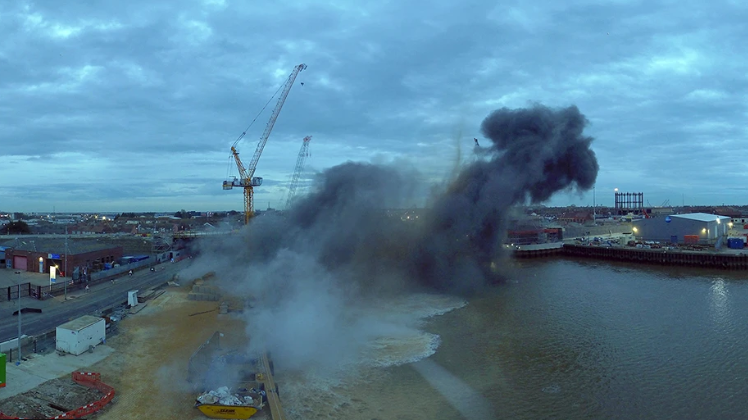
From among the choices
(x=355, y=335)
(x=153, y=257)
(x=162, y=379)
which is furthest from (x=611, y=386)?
(x=153, y=257)

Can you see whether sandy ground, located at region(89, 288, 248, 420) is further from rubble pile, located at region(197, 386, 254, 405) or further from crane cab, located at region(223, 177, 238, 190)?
crane cab, located at region(223, 177, 238, 190)

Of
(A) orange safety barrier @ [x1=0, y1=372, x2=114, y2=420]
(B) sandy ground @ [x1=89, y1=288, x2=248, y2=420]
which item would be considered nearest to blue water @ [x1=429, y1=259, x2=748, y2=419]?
(B) sandy ground @ [x1=89, y1=288, x2=248, y2=420]

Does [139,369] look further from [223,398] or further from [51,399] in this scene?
[223,398]

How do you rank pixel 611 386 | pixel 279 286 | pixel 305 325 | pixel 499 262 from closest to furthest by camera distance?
pixel 611 386, pixel 305 325, pixel 279 286, pixel 499 262

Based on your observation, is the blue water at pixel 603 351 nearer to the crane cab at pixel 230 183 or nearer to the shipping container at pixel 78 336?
the shipping container at pixel 78 336

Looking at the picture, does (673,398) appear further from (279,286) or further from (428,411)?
(279,286)

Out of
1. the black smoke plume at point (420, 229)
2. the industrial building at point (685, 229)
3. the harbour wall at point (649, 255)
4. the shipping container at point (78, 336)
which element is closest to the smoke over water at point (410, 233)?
the black smoke plume at point (420, 229)
